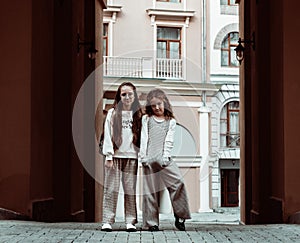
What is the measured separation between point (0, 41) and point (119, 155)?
251 centimetres

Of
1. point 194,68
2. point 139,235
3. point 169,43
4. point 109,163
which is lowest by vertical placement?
point 139,235

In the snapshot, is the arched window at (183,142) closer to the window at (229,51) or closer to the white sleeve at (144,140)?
the window at (229,51)

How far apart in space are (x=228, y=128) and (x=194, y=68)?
115 inches

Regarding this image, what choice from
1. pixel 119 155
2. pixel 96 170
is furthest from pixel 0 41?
pixel 96 170

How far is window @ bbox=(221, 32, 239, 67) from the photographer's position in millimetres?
33375

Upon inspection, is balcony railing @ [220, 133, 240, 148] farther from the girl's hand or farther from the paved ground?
the girl's hand

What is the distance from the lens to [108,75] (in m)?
31.0

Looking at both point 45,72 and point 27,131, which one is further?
point 45,72

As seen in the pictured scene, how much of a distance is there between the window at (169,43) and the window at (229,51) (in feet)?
6.20

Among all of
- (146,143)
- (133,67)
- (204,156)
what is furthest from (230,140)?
(146,143)

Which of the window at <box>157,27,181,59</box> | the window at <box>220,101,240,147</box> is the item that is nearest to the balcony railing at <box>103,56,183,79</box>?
the window at <box>157,27,181,59</box>

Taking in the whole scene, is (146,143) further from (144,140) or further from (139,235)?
(139,235)

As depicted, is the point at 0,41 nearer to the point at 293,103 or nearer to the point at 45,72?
the point at 45,72

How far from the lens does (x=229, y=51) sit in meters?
33.5
